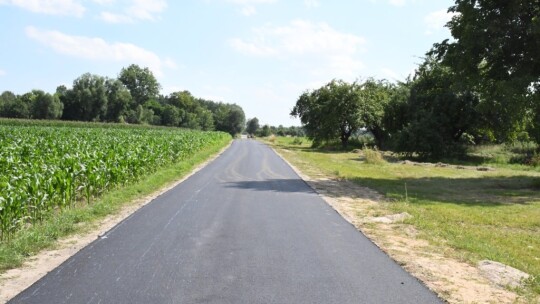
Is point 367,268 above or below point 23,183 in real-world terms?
below

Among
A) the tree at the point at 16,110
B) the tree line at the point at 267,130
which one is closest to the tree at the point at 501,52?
the tree at the point at 16,110

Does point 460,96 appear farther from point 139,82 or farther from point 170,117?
point 139,82

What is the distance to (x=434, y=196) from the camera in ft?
54.7

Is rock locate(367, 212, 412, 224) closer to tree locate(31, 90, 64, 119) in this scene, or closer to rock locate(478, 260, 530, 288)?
rock locate(478, 260, 530, 288)

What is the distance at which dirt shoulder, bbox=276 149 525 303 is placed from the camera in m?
5.88

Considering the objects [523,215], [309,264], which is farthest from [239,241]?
[523,215]

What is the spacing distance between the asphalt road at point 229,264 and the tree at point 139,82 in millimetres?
145323

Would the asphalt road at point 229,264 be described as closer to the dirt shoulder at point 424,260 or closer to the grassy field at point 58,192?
the dirt shoulder at point 424,260

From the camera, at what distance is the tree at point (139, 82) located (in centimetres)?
14862

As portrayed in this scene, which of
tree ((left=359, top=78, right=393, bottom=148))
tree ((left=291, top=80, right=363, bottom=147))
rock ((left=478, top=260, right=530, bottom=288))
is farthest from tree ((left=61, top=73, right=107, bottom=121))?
rock ((left=478, top=260, right=530, bottom=288))

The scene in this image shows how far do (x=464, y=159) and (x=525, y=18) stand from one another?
61.4ft

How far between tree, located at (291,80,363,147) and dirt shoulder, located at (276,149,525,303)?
41.6 meters

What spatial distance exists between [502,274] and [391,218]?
4.75 meters

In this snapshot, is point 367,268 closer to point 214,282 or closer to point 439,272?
point 439,272
